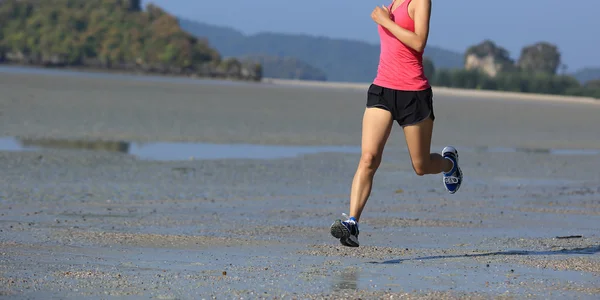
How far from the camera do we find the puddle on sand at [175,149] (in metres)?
16.0

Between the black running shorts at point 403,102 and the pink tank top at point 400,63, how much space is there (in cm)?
3

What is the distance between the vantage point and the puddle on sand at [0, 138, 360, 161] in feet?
52.5

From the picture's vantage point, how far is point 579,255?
296 inches

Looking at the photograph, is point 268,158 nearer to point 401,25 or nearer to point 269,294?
point 401,25

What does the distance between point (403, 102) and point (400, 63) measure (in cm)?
27

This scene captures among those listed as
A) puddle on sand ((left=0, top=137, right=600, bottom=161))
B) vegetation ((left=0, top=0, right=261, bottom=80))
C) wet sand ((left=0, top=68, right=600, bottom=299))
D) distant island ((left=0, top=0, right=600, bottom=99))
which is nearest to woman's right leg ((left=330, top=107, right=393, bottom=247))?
→ wet sand ((left=0, top=68, right=600, bottom=299))

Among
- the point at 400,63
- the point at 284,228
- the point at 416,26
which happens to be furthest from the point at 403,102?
the point at 284,228

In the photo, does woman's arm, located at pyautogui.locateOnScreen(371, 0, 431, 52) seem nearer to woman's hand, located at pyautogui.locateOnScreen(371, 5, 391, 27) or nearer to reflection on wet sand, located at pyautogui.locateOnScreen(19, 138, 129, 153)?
woman's hand, located at pyautogui.locateOnScreen(371, 5, 391, 27)

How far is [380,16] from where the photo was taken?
7172mm

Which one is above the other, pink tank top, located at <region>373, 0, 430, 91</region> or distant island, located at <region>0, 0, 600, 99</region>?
pink tank top, located at <region>373, 0, 430, 91</region>

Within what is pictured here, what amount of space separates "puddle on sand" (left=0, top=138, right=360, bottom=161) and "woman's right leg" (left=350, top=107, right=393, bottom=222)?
8185mm

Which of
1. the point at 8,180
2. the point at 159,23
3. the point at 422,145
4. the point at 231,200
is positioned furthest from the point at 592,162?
the point at 159,23

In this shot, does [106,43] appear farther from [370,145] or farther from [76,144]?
[370,145]

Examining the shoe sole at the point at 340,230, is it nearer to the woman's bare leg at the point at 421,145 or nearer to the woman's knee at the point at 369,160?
the woman's knee at the point at 369,160
